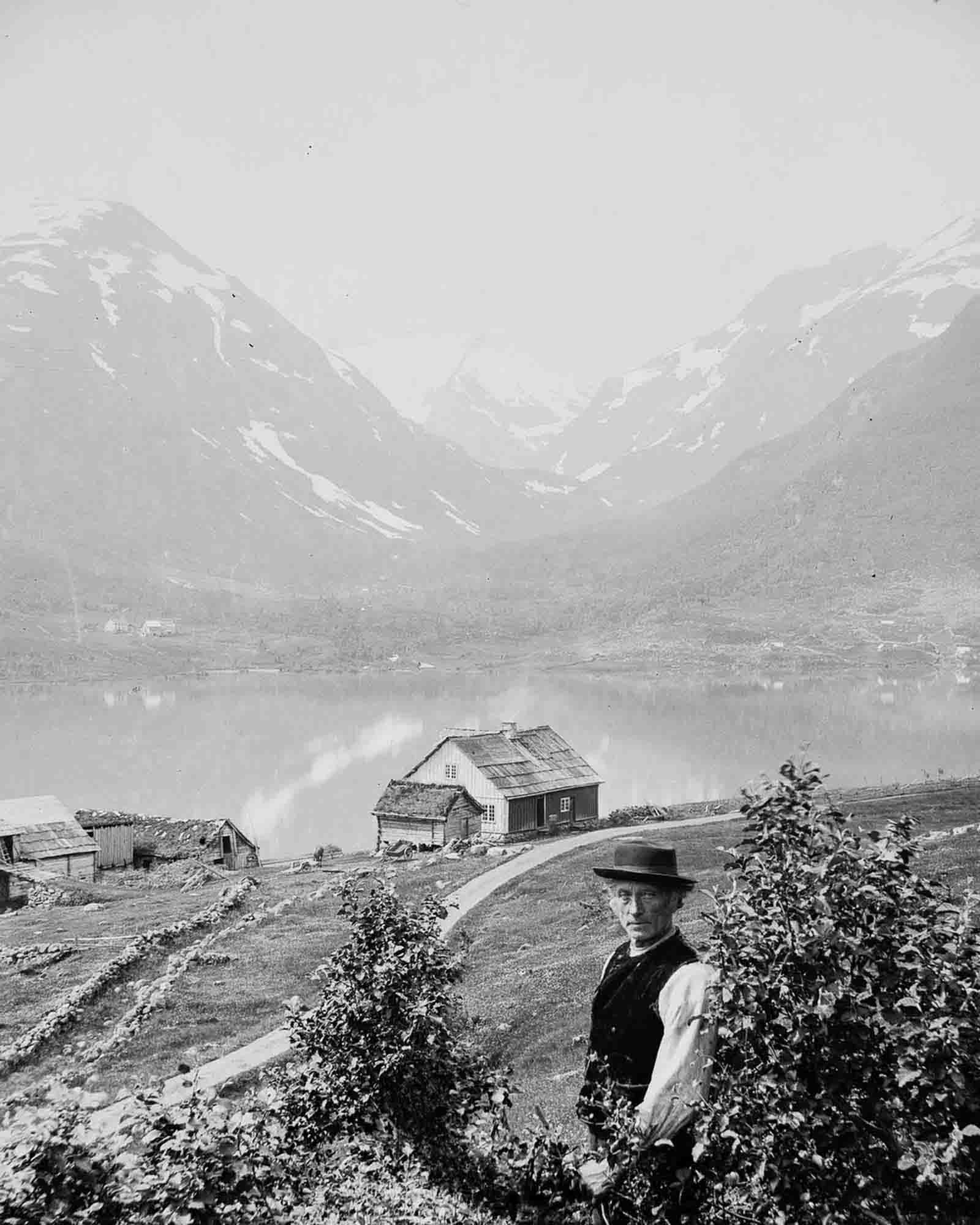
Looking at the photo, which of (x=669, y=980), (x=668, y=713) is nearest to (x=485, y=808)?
(x=669, y=980)

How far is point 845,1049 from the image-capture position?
24.1 feet

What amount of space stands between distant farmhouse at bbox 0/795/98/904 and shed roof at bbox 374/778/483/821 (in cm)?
1705

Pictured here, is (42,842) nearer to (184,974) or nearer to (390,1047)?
(184,974)

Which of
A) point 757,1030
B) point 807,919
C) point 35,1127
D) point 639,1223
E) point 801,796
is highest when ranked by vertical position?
point 801,796

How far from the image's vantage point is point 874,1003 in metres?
7.29

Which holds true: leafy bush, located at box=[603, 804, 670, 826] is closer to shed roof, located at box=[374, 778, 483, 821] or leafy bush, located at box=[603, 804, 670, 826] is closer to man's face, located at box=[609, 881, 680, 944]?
shed roof, located at box=[374, 778, 483, 821]

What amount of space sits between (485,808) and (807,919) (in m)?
58.8

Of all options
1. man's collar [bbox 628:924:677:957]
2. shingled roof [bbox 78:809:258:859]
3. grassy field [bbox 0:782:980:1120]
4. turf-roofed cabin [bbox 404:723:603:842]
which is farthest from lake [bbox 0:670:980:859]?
man's collar [bbox 628:924:677:957]

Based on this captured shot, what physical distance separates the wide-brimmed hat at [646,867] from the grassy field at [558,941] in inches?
53.1

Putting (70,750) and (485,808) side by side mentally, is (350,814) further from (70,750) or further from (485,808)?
(70,750)

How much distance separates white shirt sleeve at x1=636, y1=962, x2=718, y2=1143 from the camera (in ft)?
25.6

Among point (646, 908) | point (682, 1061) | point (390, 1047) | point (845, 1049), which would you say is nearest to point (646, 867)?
point (646, 908)

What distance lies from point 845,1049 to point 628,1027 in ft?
5.99

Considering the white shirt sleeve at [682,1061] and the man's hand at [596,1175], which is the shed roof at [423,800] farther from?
the white shirt sleeve at [682,1061]
